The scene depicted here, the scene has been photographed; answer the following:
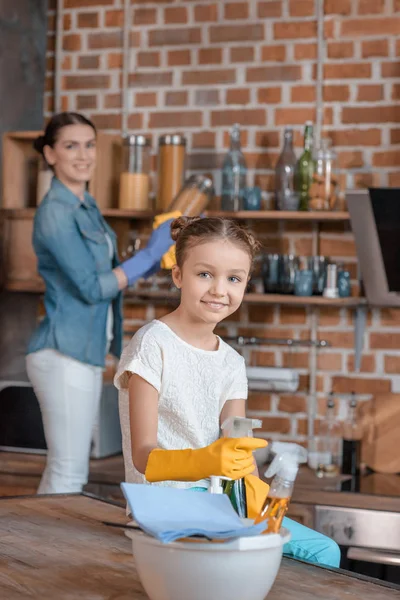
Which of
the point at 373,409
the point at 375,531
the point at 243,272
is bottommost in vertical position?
the point at 375,531

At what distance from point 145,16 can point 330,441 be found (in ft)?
5.52

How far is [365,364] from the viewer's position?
128 inches

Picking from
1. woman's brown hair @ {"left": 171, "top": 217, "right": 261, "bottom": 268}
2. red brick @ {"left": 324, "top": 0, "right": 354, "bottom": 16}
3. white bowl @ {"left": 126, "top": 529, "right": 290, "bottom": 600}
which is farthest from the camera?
red brick @ {"left": 324, "top": 0, "right": 354, "bottom": 16}

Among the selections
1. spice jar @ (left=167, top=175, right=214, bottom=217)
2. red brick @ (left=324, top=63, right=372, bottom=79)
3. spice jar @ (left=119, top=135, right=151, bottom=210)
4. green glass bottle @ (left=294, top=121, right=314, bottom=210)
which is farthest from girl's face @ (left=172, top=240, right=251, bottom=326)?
red brick @ (left=324, top=63, right=372, bottom=79)

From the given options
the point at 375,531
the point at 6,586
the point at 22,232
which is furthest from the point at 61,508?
the point at 22,232

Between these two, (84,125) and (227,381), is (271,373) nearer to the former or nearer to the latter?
(84,125)

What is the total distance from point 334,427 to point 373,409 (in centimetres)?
14

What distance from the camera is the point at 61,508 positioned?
1638mm

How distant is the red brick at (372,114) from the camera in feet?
10.6

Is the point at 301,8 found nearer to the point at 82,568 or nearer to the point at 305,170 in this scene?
the point at 305,170

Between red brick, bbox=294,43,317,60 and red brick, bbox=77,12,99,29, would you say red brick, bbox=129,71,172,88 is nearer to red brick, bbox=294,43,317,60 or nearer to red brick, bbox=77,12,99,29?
red brick, bbox=77,12,99,29

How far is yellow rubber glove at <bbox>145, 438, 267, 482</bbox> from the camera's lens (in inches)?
45.0

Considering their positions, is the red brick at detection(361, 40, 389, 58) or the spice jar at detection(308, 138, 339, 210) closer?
the spice jar at detection(308, 138, 339, 210)

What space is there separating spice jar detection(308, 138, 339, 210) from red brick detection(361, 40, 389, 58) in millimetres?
401
